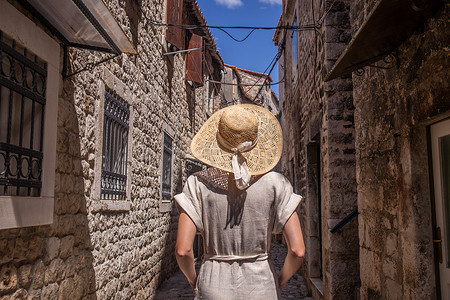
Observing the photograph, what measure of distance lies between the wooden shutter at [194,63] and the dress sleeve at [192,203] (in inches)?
329

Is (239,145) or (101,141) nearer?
(239,145)

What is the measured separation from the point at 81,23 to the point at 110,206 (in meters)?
2.19

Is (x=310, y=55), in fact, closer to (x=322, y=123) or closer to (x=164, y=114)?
(x=322, y=123)

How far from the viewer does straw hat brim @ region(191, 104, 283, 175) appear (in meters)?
2.30

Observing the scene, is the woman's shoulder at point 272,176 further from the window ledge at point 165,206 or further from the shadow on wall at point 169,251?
the shadow on wall at point 169,251

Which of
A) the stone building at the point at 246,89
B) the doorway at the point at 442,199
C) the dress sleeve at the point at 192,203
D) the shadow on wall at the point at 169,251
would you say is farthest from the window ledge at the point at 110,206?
the stone building at the point at 246,89

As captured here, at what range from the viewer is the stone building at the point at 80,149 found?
2.85 meters

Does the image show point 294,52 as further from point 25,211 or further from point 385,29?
point 25,211

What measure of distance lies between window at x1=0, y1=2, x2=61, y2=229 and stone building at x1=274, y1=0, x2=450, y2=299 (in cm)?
220

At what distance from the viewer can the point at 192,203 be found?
2266 millimetres

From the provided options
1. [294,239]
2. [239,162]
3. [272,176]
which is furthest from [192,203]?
[294,239]

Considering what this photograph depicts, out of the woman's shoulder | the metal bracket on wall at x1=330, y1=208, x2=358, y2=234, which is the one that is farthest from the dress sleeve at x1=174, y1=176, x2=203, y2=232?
the metal bracket on wall at x1=330, y1=208, x2=358, y2=234

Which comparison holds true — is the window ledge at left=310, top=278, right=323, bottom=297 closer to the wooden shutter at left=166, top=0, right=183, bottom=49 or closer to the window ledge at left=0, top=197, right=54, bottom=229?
the window ledge at left=0, top=197, right=54, bottom=229

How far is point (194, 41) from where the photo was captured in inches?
425
